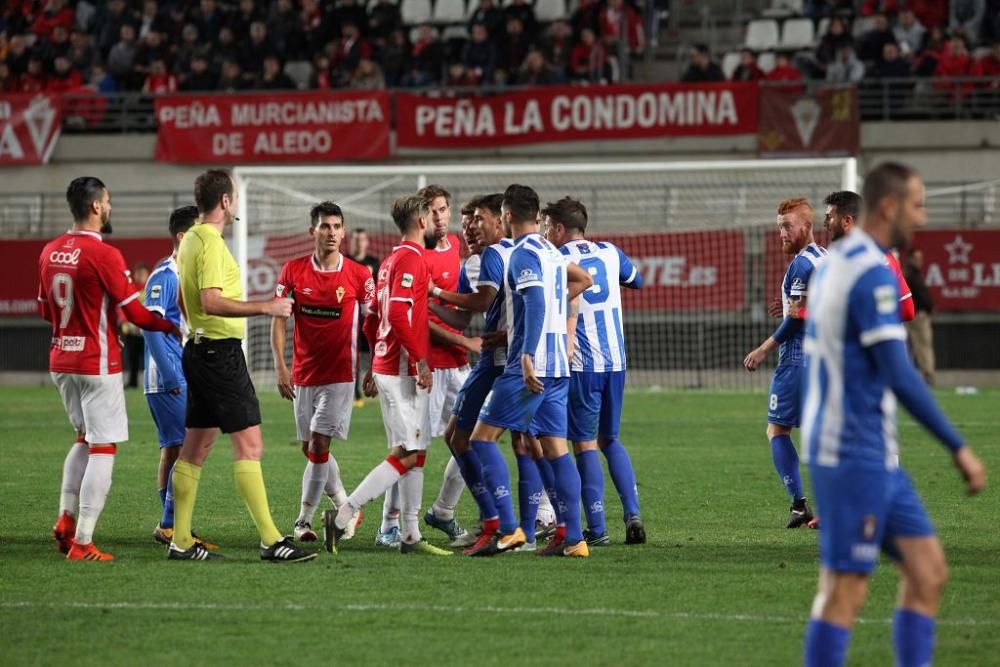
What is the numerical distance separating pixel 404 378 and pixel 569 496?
1.30 metres

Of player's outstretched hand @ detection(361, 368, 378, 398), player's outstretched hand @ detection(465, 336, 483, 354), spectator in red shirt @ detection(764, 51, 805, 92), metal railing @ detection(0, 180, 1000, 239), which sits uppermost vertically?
spectator in red shirt @ detection(764, 51, 805, 92)

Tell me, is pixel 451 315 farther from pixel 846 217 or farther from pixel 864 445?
pixel 864 445

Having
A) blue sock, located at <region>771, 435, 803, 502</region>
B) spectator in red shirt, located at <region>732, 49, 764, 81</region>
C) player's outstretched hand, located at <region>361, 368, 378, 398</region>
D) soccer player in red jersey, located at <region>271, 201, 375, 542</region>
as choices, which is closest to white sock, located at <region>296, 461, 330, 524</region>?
soccer player in red jersey, located at <region>271, 201, 375, 542</region>

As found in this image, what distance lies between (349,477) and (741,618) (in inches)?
253

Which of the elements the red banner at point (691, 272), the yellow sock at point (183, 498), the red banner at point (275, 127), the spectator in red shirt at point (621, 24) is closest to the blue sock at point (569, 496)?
the yellow sock at point (183, 498)

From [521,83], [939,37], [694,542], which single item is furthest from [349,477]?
[939,37]

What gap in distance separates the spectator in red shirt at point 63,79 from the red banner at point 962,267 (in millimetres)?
16537

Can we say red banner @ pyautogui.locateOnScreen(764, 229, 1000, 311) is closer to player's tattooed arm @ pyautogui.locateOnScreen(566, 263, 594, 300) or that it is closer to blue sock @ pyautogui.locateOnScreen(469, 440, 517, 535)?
player's tattooed arm @ pyautogui.locateOnScreen(566, 263, 594, 300)

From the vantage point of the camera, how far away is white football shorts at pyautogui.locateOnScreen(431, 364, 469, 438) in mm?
9867

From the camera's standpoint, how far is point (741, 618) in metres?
6.82

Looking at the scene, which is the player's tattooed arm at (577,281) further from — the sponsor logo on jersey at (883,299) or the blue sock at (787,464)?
the sponsor logo on jersey at (883,299)

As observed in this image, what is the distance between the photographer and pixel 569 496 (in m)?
8.69

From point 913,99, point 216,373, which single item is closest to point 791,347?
point 216,373

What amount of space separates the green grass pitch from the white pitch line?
0.01 m
